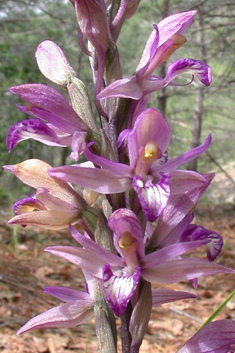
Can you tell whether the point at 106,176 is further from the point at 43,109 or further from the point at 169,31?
the point at 169,31

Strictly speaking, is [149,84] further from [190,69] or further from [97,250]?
[97,250]

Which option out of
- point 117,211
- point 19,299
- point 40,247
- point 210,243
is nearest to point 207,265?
point 210,243

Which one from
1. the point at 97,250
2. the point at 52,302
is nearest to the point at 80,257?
the point at 97,250

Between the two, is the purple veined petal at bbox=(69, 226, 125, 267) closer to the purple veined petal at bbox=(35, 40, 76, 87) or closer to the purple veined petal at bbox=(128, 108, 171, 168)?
the purple veined petal at bbox=(128, 108, 171, 168)

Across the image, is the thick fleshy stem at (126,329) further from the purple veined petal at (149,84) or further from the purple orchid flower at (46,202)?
the purple veined petal at (149,84)

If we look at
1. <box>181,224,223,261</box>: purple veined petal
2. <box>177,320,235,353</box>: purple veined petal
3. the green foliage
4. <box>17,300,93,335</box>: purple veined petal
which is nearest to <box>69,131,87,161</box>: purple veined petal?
<box>181,224,223,261</box>: purple veined petal

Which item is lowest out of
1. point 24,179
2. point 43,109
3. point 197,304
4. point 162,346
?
point 197,304
